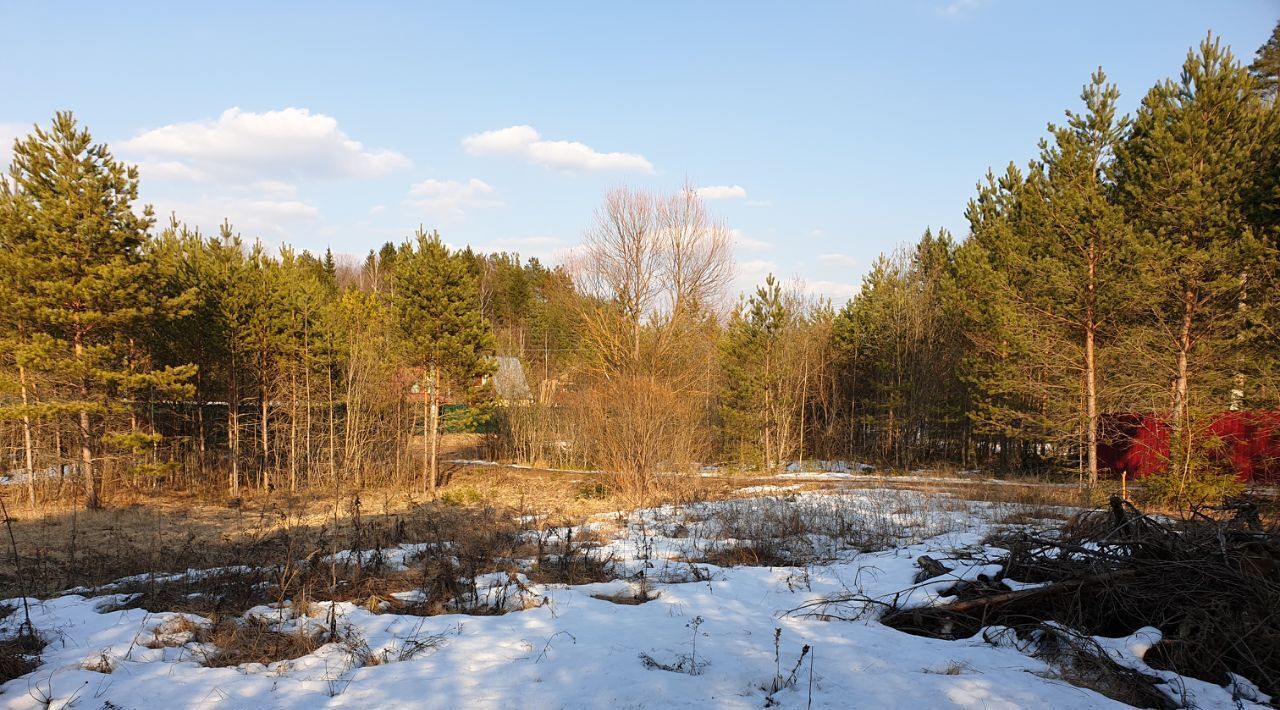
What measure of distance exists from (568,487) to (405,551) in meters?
12.4

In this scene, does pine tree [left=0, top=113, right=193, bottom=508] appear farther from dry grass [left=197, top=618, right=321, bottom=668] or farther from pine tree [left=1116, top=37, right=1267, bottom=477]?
pine tree [left=1116, top=37, right=1267, bottom=477]

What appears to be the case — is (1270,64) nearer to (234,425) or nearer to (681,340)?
(681,340)

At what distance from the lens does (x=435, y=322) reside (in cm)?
2489

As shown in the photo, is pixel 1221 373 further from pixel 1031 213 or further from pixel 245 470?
pixel 245 470

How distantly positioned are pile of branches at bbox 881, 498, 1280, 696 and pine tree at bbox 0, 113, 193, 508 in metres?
20.1

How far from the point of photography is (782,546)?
28.8 ft

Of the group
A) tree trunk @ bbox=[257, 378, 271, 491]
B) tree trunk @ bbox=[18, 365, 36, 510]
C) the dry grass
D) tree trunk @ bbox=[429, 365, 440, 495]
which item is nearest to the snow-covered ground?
the dry grass

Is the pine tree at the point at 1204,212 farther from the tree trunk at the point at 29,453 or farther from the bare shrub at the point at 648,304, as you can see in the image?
the tree trunk at the point at 29,453

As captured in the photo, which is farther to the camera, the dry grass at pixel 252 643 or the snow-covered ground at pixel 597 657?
the dry grass at pixel 252 643

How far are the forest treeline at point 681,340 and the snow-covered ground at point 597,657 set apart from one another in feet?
29.8

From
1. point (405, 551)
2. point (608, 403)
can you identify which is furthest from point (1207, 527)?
point (608, 403)

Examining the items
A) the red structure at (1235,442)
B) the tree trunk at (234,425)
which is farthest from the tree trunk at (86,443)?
the red structure at (1235,442)

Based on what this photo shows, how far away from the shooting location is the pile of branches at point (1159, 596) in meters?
4.21

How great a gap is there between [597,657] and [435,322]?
21862 mm
